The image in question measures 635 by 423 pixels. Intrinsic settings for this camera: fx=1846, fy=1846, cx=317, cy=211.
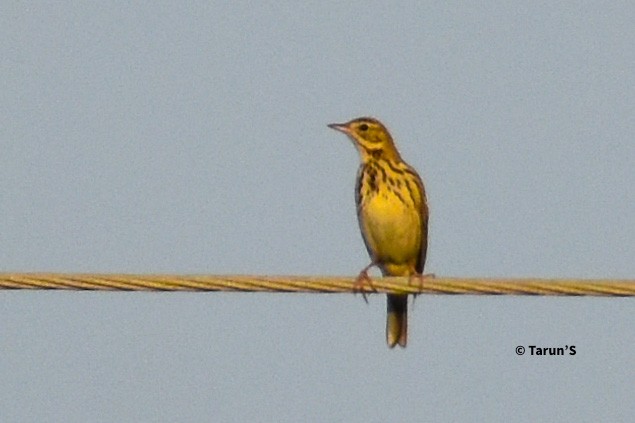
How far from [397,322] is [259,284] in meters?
3.85

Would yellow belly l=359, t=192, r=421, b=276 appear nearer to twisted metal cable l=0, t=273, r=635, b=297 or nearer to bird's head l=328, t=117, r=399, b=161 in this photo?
bird's head l=328, t=117, r=399, b=161

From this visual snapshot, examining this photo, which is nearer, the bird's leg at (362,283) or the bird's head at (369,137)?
the bird's leg at (362,283)

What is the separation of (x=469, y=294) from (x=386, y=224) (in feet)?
11.8

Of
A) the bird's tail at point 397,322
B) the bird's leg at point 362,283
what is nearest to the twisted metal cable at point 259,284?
the bird's leg at point 362,283

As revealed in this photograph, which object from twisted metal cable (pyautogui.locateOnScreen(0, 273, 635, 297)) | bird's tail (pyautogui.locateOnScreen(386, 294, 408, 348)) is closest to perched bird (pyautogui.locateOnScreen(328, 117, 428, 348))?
bird's tail (pyautogui.locateOnScreen(386, 294, 408, 348))

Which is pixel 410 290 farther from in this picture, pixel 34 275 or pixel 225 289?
pixel 34 275

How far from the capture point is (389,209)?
48.9 feet

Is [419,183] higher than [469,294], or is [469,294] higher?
[419,183]

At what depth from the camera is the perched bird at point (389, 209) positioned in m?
14.9

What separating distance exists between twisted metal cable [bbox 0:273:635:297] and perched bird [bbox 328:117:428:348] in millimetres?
3428

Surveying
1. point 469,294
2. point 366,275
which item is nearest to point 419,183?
point 366,275

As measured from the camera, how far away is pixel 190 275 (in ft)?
36.4

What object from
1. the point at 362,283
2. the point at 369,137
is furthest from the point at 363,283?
the point at 369,137

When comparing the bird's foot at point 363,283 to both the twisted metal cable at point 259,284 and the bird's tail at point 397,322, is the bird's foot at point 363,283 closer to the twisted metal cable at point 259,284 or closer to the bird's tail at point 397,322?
the twisted metal cable at point 259,284
